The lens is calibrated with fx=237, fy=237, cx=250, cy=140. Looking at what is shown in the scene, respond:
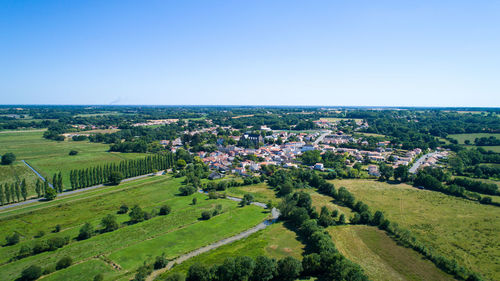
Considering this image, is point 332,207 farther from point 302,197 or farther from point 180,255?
point 180,255

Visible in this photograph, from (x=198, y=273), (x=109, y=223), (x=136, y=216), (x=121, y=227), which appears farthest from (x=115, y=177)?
(x=198, y=273)

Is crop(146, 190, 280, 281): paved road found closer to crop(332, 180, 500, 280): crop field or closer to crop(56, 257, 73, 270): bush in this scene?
crop(56, 257, 73, 270): bush

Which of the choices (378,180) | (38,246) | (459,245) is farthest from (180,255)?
(378,180)

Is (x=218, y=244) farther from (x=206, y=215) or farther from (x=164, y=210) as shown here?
(x=164, y=210)

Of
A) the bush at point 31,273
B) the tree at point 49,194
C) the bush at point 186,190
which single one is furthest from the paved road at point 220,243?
the tree at point 49,194

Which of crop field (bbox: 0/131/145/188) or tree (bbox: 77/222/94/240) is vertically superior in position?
crop field (bbox: 0/131/145/188)

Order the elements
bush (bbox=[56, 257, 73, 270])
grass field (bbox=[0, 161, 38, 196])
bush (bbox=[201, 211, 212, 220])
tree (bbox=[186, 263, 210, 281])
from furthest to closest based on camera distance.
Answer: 1. grass field (bbox=[0, 161, 38, 196])
2. bush (bbox=[201, 211, 212, 220])
3. bush (bbox=[56, 257, 73, 270])
4. tree (bbox=[186, 263, 210, 281])

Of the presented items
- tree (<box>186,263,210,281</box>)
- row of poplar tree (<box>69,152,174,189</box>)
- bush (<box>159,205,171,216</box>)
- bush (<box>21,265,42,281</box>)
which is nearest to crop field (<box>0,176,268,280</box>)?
bush (<box>159,205,171,216</box>)
